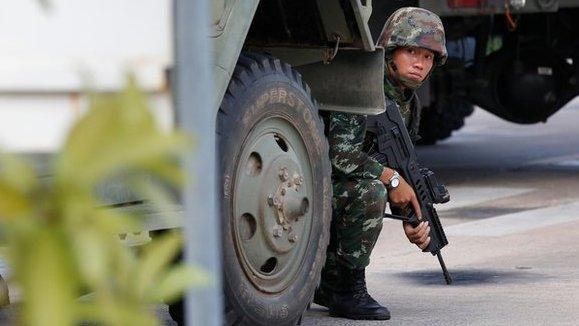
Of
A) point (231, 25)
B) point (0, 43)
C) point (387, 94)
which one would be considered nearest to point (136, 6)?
point (0, 43)

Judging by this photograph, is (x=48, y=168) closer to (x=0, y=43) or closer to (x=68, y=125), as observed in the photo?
(x=68, y=125)

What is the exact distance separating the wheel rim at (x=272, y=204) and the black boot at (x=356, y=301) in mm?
710

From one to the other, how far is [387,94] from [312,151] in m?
0.96

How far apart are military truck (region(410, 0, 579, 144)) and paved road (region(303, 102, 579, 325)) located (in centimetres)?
60

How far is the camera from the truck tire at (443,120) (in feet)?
47.4

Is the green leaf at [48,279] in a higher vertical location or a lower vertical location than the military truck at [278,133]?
lower

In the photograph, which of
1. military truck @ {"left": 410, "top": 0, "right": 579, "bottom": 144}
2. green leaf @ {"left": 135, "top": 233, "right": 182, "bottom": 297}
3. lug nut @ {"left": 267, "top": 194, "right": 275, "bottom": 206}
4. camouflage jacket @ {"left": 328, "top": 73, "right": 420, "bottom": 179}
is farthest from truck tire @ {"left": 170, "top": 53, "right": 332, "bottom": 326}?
military truck @ {"left": 410, "top": 0, "right": 579, "bottom": 144}

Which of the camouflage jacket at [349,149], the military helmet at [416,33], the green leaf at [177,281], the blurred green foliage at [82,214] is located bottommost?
the green leaf at [177,281]

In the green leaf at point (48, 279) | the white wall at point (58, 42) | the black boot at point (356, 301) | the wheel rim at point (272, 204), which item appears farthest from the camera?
the black boot at point (356, 301)

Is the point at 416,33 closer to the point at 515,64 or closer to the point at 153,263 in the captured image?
the point at 153,263

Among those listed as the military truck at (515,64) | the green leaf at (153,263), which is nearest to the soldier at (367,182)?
the green leaf at (153,263)

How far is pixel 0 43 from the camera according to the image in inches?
140

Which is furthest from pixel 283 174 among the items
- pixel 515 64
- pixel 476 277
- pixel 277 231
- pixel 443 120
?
pixel 443 120

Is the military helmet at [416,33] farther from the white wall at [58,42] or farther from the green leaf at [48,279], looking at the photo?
the green leaf at [48,279]
